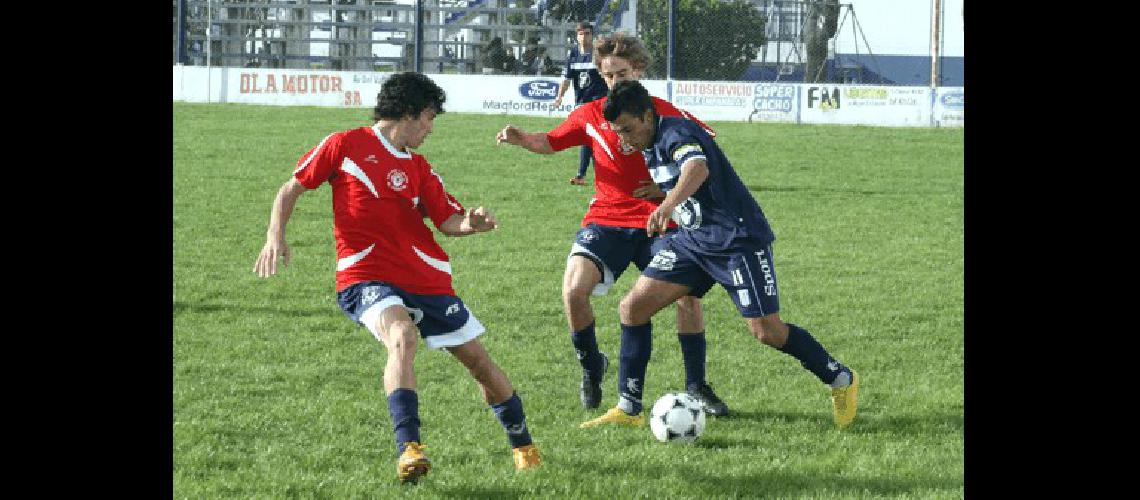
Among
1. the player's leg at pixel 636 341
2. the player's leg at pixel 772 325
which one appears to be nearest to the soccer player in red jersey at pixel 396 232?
the player's leg at pixel 636 341

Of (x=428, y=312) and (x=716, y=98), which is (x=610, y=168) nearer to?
(x=428, y=312)

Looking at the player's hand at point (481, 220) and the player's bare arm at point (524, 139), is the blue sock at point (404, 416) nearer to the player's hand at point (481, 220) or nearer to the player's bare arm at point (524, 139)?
the player's hand at point (481, 220)

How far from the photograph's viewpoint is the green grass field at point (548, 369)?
5594mm

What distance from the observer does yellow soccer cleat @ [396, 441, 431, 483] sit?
5.28 meters

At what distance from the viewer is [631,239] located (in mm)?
7109

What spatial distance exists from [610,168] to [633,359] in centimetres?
106

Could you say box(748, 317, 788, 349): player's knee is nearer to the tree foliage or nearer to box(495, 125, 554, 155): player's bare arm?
box(495, 125, 554, 155): player's bare arm

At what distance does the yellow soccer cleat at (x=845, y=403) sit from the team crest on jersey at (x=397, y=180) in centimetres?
232

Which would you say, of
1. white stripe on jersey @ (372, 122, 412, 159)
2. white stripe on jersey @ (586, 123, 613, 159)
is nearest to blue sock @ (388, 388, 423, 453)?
white stripe on jersey @ (372, 122, 412, 159)
